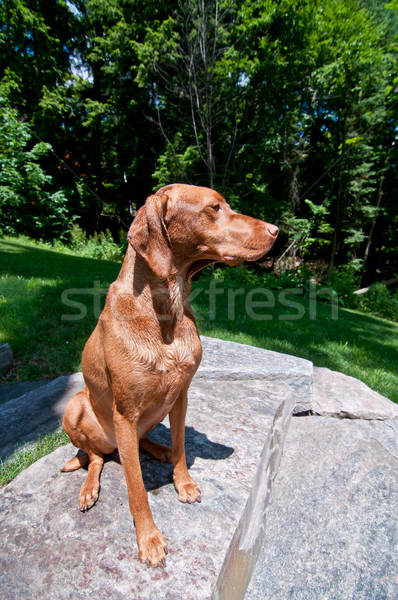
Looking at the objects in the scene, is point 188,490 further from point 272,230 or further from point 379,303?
point 379,303

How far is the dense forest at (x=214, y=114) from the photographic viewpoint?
40.2ft

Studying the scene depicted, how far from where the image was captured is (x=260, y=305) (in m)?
8.52

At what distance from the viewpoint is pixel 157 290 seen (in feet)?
5.49

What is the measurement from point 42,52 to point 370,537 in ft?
66.0

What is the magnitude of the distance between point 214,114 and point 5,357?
12.0 m

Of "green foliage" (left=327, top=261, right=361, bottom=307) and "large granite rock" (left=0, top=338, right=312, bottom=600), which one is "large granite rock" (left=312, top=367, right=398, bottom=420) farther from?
"green foliage" (left=327, top=261, right=361, bottom=307)

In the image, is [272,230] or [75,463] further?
[75,463]

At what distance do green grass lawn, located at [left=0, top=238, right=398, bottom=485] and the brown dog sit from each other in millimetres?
1435

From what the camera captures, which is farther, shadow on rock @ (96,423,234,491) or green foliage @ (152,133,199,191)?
green foliage @ (152,133,199,191)

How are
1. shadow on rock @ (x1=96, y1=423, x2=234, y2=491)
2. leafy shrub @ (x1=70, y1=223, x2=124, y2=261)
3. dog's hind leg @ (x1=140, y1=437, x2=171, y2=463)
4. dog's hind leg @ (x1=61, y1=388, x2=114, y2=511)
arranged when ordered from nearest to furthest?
dog's hind leg @ (x1=61, y1=388, x2=114, y2=511) < shadow on rock @ (x1=96, y1=423, x2=234, y2=491) < dog's hind leg @ (x1=140, y1=437, x2=171, y2=463) < leafy shrub @ (x1=70, y1=223, x2=124, y2=261)

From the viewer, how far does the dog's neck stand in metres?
1.67

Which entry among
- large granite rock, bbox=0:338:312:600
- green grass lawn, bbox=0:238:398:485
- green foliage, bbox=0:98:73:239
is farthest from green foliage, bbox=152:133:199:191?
large granite rock, bbox=0:338:312:600

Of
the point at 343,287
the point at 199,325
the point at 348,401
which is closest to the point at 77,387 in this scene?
the point at 199,325

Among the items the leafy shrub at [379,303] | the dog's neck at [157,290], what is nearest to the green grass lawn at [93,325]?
the dog's neck at [157,290]
